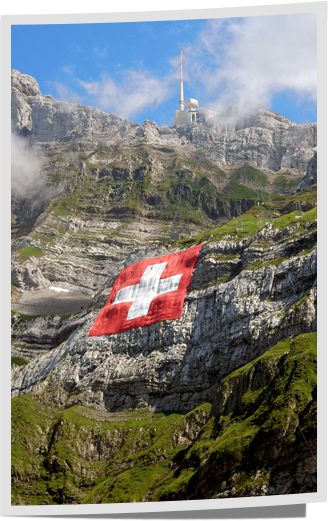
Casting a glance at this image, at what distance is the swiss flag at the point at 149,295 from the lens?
130750 millimetres

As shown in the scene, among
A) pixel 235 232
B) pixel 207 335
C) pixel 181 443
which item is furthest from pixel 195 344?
pixel 235 232

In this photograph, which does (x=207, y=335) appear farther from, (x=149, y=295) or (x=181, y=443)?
(x=181, y=443)

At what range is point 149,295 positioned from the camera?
13312 cm

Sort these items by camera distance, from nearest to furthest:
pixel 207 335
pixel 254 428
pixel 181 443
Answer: pixel 254 428
pixel 181 443
pixel 207 335

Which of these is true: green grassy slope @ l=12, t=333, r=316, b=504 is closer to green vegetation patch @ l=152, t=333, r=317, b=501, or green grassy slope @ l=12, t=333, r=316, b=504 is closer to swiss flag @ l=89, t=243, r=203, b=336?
green vegetation patch @ l=152, t=333, r=317, b=501

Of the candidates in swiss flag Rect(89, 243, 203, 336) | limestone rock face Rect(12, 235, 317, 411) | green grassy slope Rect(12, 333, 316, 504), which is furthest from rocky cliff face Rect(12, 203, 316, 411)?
green grassy slope Rect(12, 333, 316, 504)

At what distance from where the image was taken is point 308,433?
7550cm

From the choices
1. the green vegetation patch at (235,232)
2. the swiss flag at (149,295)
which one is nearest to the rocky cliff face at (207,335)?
Result: the swiss flag at (149,295)

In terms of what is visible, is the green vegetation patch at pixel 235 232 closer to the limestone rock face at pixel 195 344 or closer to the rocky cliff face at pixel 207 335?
the rocky cliff face at pixel 207 335

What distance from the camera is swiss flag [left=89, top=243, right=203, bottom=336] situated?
131m

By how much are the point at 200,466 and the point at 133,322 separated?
46.3 meters

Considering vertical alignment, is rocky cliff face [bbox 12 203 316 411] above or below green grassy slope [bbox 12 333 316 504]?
above
